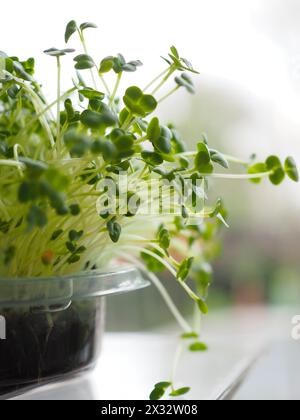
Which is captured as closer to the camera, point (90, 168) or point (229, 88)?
point (90, 168)

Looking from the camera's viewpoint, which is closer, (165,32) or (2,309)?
(2,309)

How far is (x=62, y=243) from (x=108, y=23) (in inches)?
30.9

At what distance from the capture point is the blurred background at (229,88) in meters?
1.43

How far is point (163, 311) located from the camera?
5.84 ft

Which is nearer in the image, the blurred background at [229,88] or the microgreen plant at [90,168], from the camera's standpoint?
the microgreen plant at [90,168]

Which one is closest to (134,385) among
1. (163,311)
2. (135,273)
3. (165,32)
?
(135,273)

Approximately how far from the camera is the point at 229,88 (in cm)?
159

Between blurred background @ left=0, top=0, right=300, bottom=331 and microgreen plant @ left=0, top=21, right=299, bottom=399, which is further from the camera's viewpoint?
blurred background @ left=0, top=0, right=300, bottom=331

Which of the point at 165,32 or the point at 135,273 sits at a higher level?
the point at 165,32

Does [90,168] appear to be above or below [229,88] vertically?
below

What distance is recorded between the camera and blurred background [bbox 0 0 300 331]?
1.43 m

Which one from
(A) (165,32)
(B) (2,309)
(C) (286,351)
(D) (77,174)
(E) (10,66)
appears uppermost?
(A) (165,32)

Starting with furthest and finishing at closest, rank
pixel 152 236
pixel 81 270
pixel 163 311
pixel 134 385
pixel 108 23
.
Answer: pixel 163 311 < pixel 108 23 < pixel 152 236 < pixel 134 385 < pixel 81 270

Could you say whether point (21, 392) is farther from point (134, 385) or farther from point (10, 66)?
point (10, 66)
